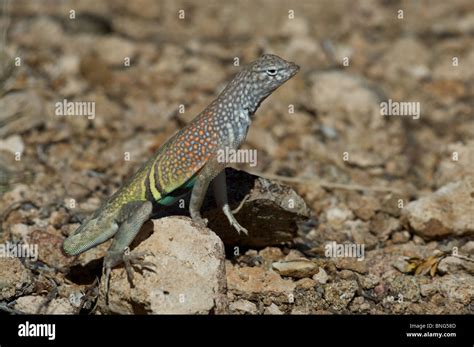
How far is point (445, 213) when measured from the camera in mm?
6363

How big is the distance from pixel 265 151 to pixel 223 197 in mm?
2822

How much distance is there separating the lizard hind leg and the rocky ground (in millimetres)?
96

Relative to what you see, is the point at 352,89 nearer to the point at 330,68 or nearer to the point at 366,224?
the point at 330,68

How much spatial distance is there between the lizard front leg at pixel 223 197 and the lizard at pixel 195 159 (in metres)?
0.07

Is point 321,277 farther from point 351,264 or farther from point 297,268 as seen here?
point 351,264

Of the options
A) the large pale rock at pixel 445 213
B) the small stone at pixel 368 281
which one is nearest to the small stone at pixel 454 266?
Result: the large pale rock at pixel 445 213

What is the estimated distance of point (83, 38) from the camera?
34.3ft

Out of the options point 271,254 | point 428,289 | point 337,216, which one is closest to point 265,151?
point 337,216

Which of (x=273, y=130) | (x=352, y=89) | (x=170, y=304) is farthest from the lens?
(x=352, y=89)

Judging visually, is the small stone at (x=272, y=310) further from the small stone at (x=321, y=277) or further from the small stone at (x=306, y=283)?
the small stone at (x=321, y=277)

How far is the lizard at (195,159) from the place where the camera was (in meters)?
5.29

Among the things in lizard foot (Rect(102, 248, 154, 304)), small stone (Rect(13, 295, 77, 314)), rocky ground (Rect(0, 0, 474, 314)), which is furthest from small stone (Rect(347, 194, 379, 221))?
small stone (Rect(13, 295, 77, 314))

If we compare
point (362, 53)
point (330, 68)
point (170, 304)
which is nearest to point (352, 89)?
point (330, 68)

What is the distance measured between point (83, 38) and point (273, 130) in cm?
369
